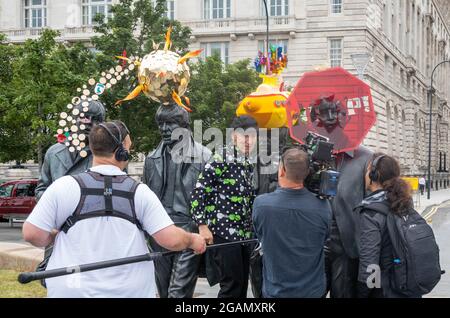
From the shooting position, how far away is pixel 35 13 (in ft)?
162

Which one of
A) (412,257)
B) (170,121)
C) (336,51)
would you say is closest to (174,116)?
(170,121)

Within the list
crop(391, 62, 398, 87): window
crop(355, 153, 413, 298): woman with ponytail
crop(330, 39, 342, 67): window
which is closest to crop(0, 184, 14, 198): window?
crop(355, 153, 413, 298): woman with ponytail

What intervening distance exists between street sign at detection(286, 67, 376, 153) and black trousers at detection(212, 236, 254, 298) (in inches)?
43.9

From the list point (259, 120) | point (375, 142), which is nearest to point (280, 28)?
point (375, 142)

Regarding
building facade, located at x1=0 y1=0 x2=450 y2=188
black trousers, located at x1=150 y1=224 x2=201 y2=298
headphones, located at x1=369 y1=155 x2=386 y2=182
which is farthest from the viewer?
building facade, located at x1=0 y1=0 x2=450 y2=188

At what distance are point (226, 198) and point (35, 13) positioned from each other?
155 ft

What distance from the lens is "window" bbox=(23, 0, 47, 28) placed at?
162 ft

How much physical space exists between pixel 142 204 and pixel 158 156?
105 inches

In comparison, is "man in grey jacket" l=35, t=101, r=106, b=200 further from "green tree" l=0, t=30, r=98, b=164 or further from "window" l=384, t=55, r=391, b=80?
"window" l=384, t=55, r=391, b=80

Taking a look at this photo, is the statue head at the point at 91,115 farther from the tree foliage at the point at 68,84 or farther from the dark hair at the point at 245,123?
the tree foliage at the point at 68,84

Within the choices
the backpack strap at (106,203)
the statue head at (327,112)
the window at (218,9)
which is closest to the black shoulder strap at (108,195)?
the backpack strap at (106,203)

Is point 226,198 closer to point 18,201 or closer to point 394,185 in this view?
point 394,185

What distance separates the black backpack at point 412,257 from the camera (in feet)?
15.2

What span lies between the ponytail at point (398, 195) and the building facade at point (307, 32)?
116 feet
